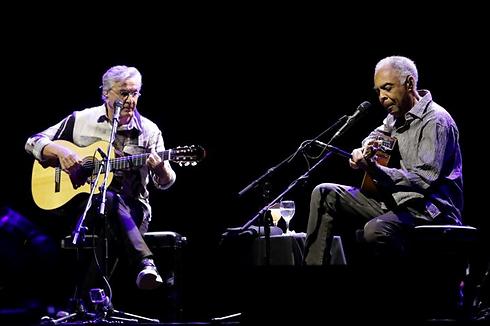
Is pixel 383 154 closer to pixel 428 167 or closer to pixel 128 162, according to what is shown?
pixel 428 167

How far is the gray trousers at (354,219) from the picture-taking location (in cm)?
391

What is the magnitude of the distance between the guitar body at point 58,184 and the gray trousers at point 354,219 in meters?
1.79

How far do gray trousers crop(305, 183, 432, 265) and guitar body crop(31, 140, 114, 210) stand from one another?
179 cm

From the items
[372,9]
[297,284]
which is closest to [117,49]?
[372,9]

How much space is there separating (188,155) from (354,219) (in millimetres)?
1214

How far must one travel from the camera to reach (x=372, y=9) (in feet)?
18.7

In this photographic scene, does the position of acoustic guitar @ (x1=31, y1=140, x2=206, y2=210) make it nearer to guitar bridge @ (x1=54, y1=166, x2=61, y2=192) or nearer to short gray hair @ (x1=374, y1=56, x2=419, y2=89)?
guitar bridge @ (x1=54, y1=166, x2=61, y2=192)

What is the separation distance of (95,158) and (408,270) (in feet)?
9.69

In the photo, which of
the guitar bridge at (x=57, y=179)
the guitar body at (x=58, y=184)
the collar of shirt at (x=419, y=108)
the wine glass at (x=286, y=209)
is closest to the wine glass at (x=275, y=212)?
the wine glass at (x=286, y=209)

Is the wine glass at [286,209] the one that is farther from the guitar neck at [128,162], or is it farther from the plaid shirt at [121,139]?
the guitar neck at [128,162]

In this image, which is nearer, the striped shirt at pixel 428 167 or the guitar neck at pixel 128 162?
the striped shirt at pixel 428 167

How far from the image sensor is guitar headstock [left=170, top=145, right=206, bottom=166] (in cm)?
481

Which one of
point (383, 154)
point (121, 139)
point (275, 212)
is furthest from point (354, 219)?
point (121, 139)

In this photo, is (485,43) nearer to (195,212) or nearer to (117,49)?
(195,212)
